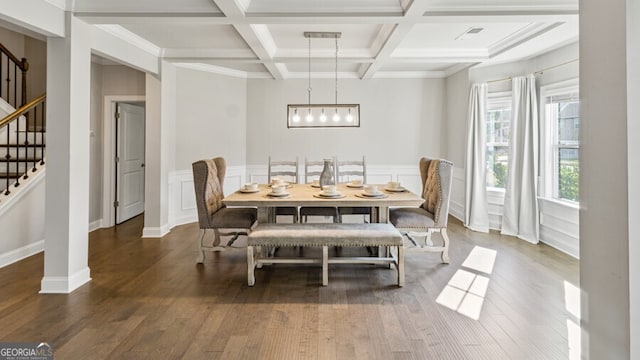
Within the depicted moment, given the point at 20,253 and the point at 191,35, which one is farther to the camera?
the point at 191,35

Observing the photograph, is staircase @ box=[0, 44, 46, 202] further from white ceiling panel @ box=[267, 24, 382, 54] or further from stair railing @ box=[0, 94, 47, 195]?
white ceiling panel @ box=[267, 24, 382, 54]

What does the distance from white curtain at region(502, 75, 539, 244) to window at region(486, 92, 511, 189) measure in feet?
1.25

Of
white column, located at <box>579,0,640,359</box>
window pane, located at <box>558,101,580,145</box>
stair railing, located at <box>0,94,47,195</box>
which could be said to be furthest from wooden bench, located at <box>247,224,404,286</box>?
stair railing, located at <box>0,94,47,195</box>

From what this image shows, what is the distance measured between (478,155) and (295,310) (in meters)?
3.90

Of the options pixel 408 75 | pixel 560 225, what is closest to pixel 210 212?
pixel 560 225

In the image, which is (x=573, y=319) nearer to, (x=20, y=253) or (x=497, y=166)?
(x=497, y=166)

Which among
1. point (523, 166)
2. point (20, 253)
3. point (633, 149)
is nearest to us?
point (633, 149)

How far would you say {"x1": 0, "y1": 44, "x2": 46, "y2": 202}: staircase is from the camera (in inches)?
182

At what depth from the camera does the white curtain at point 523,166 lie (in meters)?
4.78

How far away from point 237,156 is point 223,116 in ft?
2.41

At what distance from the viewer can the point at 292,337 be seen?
2.38 m

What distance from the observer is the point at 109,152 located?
18.2ft

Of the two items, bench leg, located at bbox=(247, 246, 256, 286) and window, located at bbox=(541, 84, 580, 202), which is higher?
window, located at bbox=(541, 84, 580, 202)

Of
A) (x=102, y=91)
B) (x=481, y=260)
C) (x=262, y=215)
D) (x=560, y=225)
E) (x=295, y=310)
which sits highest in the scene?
(x=102, y=91)
